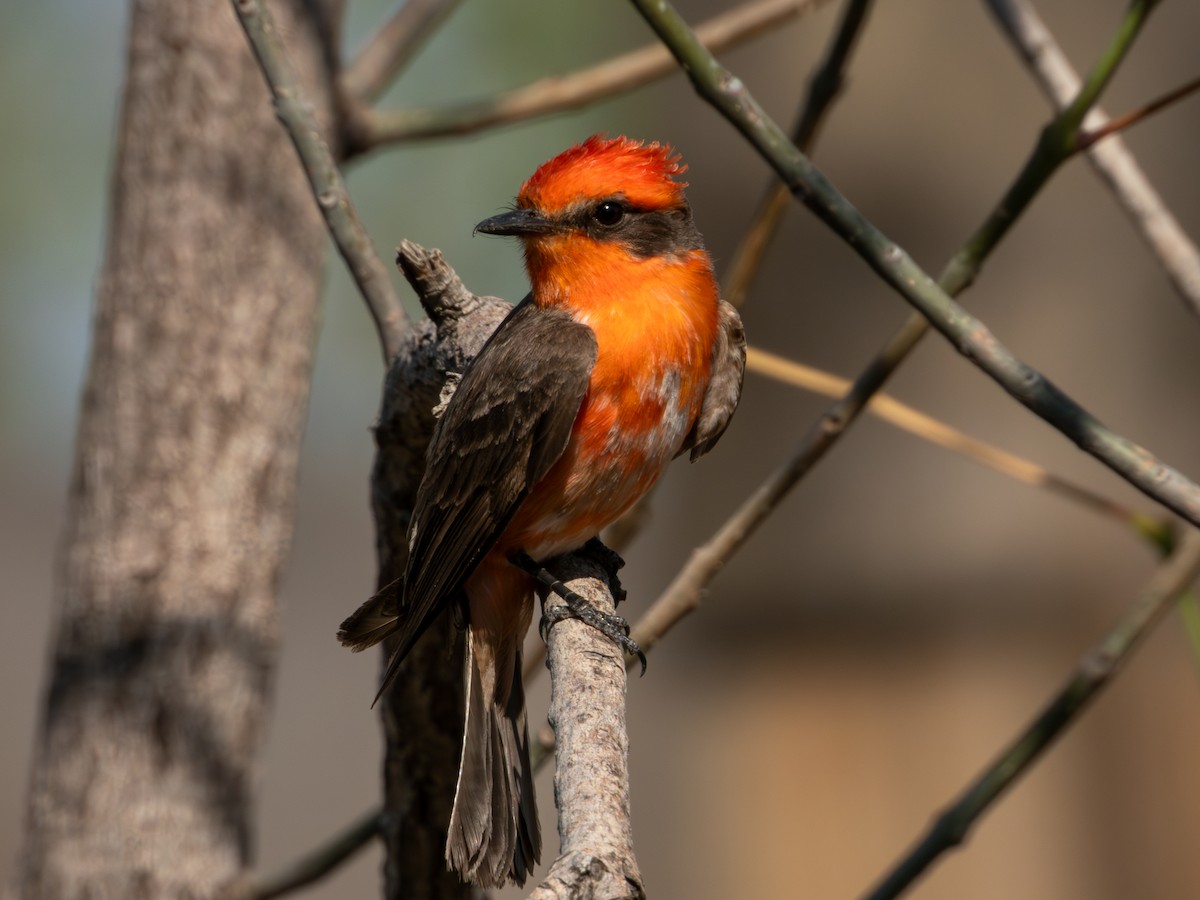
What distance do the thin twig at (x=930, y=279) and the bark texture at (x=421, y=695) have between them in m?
1.08

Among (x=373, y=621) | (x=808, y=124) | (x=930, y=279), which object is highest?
(x=808, y=124)

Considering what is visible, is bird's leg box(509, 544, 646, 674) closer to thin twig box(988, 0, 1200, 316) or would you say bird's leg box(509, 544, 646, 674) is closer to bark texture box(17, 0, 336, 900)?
bark texture box(17, 0, 336, 900)

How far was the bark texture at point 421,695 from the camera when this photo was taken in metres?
3.51

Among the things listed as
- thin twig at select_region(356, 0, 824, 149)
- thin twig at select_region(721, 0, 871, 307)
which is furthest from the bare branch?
thin twig at select_region(356, 0, 824, 149)

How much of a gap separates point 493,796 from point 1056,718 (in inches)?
52.3

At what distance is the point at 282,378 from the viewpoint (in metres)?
4.25

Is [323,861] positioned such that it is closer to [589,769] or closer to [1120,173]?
[589,769]

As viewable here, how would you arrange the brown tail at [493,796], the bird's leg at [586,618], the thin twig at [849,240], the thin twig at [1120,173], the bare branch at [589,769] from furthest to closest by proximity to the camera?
the brown tail at [493,796] → the bird's leg at [586,618] → the thin twig at [1120,173] → the thin twig at [849,240] → the bare branch at [589,769]

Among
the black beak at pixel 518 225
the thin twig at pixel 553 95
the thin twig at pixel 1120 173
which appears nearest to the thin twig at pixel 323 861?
the black beak at pixel 518 225

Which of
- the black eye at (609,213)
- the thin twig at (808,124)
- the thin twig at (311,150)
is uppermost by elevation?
the black eye at (609,213)

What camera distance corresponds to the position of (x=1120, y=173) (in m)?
2.96

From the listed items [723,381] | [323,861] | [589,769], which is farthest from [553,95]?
[589,769]

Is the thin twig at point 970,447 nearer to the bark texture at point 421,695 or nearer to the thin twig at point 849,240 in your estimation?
the thin twig at point 849,240

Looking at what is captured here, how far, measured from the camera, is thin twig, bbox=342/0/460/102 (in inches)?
184
